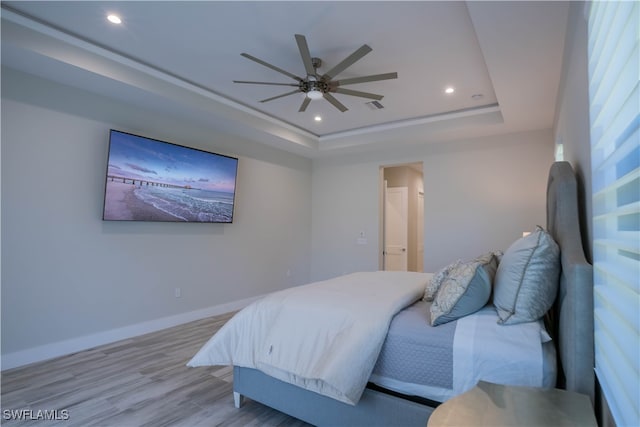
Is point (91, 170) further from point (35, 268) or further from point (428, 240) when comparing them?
point (428, 240)

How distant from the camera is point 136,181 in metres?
3.67

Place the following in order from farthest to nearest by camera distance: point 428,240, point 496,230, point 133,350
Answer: point 428,240, point 496,230, point 133,350

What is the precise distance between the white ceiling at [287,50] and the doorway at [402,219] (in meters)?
2.50

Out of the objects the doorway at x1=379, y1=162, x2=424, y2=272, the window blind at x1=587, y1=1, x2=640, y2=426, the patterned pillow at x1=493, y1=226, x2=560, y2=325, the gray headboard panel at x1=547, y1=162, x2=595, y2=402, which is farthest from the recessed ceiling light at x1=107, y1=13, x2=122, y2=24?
the doorway at x1=379, y1=162, x2=424, y2=272

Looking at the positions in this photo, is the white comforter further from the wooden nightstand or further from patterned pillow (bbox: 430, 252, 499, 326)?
the wooden nightstand

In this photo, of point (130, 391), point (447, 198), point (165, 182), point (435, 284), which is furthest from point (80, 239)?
point (447, 198)

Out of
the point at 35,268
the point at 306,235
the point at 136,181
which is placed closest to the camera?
the point at 35,268

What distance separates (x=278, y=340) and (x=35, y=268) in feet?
8.41

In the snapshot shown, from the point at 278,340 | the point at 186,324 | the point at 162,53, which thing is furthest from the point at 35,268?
the point at 278,340

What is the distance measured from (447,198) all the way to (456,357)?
3.74 m

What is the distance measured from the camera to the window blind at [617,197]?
78 cm

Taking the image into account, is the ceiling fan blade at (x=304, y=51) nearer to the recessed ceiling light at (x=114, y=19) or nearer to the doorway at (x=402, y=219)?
the recessed ceiling light at (x=114, y=19)

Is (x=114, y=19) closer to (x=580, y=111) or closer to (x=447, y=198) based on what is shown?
(x=580, y=111)

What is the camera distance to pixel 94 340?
343 centimetres
